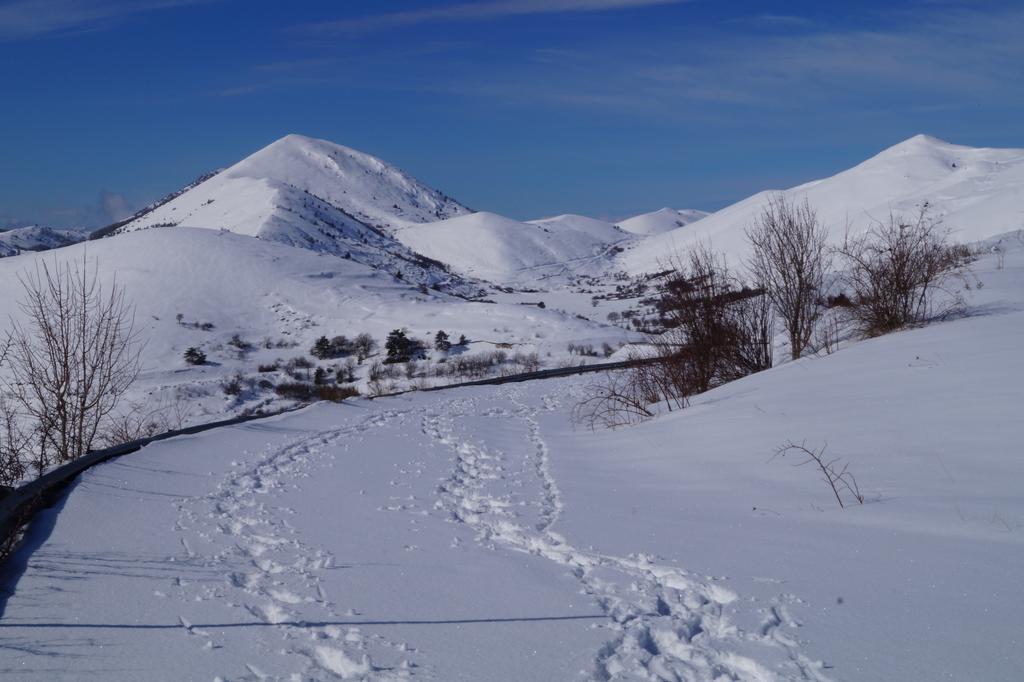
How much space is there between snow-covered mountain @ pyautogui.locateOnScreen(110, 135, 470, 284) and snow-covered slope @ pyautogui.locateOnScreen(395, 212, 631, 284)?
27.7ft

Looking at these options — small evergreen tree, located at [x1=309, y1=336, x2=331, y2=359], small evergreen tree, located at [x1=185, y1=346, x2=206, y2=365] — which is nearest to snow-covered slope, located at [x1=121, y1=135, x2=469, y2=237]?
small evergreen tree, located at [x1=309, y1=336, x2=331, y2=359]

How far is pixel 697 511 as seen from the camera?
6.59 m

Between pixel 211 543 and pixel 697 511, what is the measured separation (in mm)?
3804

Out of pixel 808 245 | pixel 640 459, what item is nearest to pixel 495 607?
pixel 640 459

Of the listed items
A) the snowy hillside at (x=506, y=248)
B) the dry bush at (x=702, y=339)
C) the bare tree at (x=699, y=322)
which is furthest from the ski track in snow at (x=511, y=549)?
the snowy hillside at (x=506, y=248)

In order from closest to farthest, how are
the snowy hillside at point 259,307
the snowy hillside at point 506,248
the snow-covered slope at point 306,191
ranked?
1. the snowy hillside at point 259,307
2. the snow-covered slope at point 306,191
3. the snowy hillside at point 506,248

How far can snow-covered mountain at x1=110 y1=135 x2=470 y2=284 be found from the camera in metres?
82.8

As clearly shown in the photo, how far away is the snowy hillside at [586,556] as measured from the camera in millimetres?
3758

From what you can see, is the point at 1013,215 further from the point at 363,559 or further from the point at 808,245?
the point at 363,559

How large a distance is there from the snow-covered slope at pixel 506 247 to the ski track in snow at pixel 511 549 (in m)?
109

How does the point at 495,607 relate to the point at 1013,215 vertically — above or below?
below

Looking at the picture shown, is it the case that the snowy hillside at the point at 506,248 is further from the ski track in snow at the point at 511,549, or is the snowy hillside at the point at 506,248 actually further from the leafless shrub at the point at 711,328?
the ski track in snow at the point at 511,549

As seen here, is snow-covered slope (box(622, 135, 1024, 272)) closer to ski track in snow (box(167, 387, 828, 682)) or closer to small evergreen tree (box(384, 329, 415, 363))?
small evergreen tree (box(384, 329, 415, 363))

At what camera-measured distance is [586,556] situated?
18.1ft
